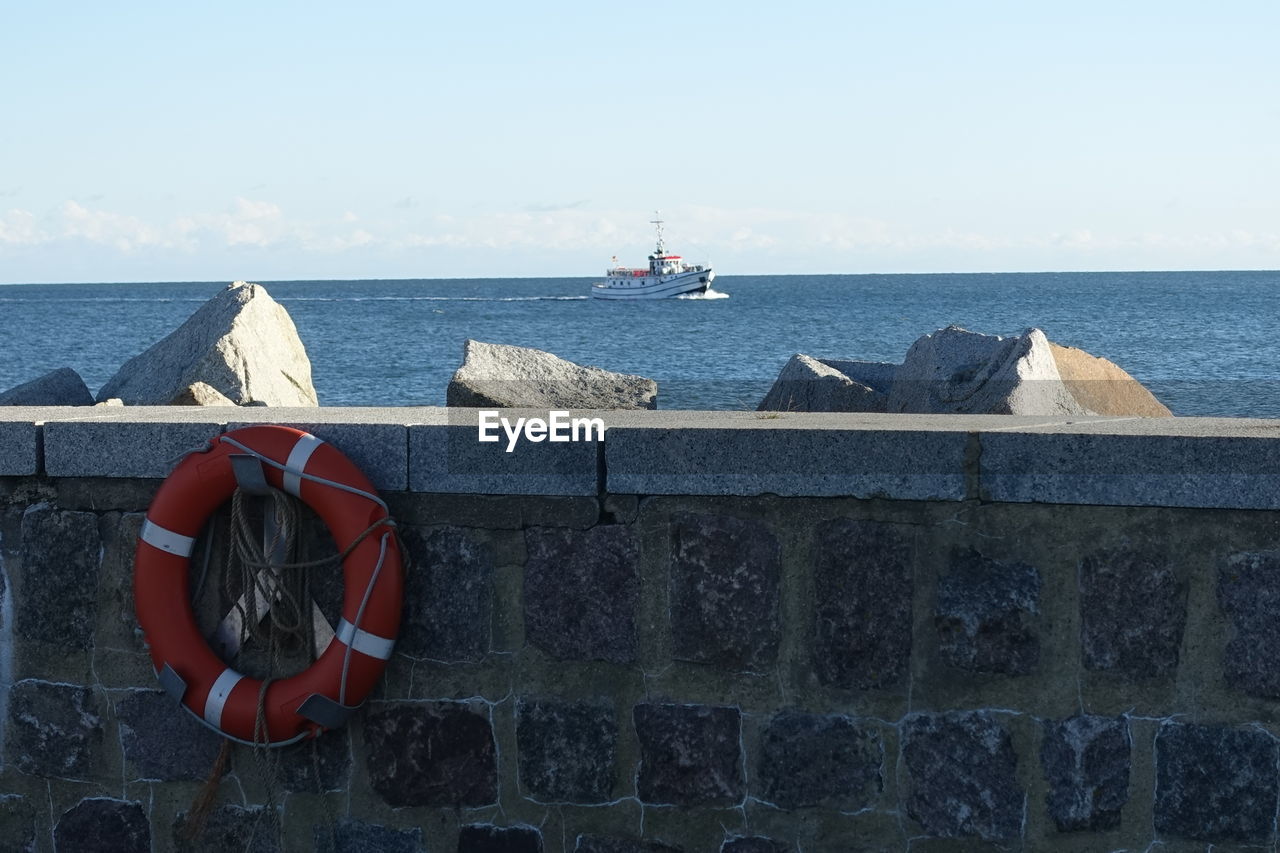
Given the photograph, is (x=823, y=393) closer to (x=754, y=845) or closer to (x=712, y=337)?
(x=754, y=845)

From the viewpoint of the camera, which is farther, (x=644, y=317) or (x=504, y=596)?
(x=644, y=317)

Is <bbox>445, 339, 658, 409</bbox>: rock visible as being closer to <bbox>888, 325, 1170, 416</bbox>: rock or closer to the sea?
<bbox>888, 325, 1170, 416</bbox>: rock

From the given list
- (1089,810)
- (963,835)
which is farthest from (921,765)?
(1089,810)

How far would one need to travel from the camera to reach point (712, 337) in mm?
44000

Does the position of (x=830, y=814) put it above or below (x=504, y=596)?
below

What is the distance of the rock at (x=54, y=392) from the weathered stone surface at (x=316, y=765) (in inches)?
159

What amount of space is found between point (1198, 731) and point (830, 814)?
2.60 feet

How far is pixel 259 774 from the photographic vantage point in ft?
10.1

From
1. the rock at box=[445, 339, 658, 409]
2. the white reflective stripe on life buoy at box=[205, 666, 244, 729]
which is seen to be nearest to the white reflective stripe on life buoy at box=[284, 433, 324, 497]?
the white reflective stripe on life buoy at box=[205, 666, 244, 729]

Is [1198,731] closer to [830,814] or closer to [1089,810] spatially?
[1089,810]

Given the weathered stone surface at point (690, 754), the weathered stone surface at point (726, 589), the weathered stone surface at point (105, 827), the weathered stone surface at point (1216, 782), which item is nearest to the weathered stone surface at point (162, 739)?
the weathered stone surface at point (105, 827)

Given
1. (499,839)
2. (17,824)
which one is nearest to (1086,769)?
(499,839)

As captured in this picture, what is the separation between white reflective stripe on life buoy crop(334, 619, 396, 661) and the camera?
2.88 meters

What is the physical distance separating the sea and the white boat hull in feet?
2.53
